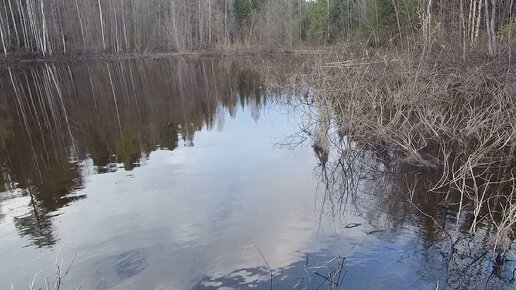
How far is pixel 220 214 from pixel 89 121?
9377 millimetres

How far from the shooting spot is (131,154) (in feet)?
36.5

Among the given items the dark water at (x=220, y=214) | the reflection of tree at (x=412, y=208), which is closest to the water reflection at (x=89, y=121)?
the dark water at (x=220, y=214)

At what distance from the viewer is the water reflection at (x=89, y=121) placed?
9.09 m

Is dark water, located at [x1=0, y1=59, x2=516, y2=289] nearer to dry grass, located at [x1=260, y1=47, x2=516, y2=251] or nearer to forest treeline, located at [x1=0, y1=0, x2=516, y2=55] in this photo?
dry grass, located at [x1=260, y1=47, x2=516, y2=251]

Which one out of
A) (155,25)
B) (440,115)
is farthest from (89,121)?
(155,25)

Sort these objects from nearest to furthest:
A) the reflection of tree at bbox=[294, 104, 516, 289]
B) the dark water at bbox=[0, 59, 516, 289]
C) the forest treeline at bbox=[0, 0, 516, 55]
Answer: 1. the reflection of tree at bbox=[294, 104, 516, 289]
2. the dark water at bbox=[0, 59, 516, 289]
3. the forest treeline at bbox=[0, 0, 516, 55]

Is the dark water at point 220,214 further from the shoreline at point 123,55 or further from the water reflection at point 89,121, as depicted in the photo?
the shoreline at point 123,55

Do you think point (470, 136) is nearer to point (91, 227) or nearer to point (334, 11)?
point (91, 227)

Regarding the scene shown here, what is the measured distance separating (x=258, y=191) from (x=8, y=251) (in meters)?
4.24

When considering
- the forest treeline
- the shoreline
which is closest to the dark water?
the shoreline

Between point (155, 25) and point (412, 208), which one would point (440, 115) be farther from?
point (155, 25)

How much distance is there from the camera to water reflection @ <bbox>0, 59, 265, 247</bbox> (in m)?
9.09

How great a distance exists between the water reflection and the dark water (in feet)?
0.22

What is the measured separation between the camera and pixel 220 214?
7.37 metres
